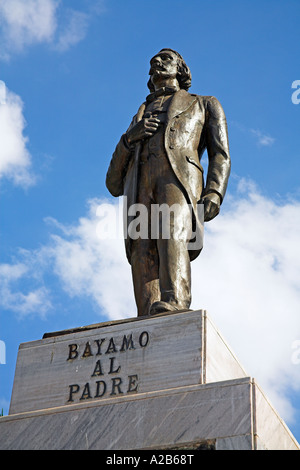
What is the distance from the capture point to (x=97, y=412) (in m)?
8.57

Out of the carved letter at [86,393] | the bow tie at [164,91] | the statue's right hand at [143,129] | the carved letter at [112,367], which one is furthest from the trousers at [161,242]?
the carved letter at [86,393]

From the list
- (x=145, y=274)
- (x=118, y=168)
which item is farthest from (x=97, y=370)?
(x=118, y=168)

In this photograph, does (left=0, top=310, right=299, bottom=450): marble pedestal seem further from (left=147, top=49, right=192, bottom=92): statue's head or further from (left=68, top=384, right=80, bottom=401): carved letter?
(left=147, top=49, right=192, bottom=92): statue's head

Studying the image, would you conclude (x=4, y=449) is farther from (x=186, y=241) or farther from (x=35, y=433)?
(x=186, y=241)

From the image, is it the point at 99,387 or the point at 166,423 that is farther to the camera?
the point at 99,387

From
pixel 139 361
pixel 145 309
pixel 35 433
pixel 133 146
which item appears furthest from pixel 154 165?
pixel 35 433

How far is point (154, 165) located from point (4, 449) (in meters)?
3.80

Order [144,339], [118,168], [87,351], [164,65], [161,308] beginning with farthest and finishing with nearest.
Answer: [164,65], [118,168], [161,308], [87,351], [144,339]

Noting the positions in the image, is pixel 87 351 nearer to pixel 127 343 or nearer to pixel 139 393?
pixel 127 343

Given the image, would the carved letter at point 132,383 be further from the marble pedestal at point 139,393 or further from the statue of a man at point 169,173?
the statue of a man at point 169,173

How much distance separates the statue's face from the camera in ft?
38.5

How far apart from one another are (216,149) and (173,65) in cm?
155

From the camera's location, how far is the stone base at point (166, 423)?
7859 mm

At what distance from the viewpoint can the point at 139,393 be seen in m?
8.62
